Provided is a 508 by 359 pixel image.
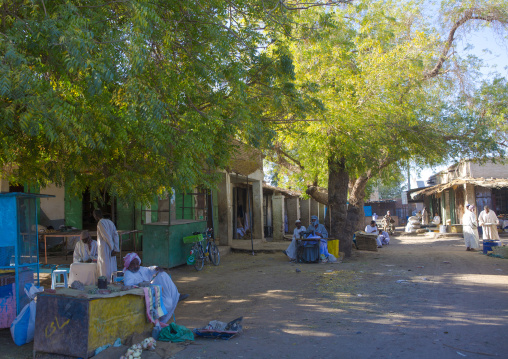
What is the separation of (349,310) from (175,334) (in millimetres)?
2879

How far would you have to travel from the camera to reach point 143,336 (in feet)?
17.4

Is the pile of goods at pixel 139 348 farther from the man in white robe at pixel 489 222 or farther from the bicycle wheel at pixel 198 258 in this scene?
the man in white robe at pixel 489 222

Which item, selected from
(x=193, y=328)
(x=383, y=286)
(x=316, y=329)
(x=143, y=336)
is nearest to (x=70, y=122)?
(x=143, y=336)

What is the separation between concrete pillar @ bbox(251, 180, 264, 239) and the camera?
1962 centimetres

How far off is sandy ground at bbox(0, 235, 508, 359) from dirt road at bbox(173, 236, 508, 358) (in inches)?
0.5

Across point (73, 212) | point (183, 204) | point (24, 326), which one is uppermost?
point (183, 204)

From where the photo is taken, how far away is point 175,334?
5.39 meters

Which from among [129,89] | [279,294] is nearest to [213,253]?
[279,294]

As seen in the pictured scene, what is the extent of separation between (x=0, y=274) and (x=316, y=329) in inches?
176

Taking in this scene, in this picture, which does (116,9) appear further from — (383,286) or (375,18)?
(375,18)

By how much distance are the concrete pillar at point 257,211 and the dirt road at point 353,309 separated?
24.0ft

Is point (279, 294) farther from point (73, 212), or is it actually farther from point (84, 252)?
point (73, 212)

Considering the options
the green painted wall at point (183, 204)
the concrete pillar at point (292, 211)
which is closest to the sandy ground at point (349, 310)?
the green painted wall at point (183, 204)

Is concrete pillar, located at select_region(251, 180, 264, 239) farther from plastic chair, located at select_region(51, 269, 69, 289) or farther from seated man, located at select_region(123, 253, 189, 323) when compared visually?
seated man, located at select_region(123, 253, 189, 323)
